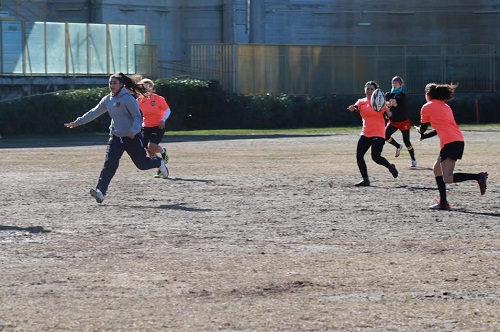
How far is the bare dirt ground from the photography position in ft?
26.5

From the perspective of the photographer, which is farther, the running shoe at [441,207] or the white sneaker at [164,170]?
the white sneaker at [164,170]

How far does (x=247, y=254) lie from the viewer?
1089 centimetres

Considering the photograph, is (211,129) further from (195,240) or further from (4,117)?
(195,240)

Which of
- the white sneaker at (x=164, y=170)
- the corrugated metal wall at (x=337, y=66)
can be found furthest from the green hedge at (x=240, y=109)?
the white sneaker at (x=164, y=170)

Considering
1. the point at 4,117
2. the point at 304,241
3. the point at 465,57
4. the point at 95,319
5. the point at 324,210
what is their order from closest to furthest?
the point at 95,319 → the point at 304,241 → the point at 324,210 → the point at 4,117 → the point at 465,57

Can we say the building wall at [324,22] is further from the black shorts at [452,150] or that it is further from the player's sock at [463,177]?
the black shorts at [452,150]

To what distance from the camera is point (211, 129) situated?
1670 inches

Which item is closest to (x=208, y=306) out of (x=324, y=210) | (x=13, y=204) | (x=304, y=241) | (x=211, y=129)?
(x=304, y=241)

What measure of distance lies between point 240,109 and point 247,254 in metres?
32.7

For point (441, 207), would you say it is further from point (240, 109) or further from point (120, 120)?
point (240, 109)

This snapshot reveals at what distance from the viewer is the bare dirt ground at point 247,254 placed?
8.07 meters

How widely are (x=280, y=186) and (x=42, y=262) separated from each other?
8.19 m

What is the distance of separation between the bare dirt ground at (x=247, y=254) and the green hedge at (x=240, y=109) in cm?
1827

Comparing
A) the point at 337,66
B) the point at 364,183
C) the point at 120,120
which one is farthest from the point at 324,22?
the point at 120,120
